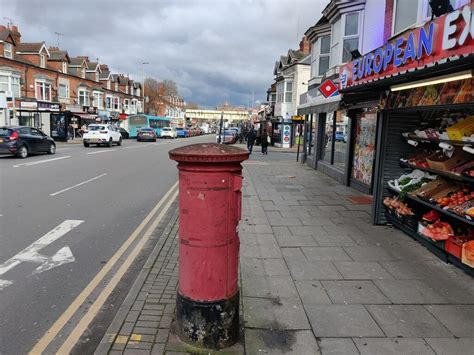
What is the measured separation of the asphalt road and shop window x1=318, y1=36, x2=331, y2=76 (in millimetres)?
10749

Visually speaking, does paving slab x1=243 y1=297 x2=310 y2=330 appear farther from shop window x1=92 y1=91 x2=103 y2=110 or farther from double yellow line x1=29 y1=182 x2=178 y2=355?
shop window x1=92 y1=91 x2=103 y2=110

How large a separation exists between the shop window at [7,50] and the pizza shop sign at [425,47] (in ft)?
121

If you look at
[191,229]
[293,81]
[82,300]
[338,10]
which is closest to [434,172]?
[191,229]

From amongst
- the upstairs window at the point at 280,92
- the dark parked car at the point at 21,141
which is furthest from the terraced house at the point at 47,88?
the upstairs window at the point at 280,92

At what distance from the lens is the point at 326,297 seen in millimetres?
4219

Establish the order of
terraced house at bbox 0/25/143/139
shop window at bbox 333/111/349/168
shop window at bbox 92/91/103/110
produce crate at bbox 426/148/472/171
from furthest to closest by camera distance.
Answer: shop window at bbox 92/91/103/110
terraced house at bbox 0/25/143/139
shop window at bbox 333/111/349/168
produce crate at bbox 426/148/472/171

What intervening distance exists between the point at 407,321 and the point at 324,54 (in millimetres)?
18459

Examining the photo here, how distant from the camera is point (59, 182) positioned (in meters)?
11.6

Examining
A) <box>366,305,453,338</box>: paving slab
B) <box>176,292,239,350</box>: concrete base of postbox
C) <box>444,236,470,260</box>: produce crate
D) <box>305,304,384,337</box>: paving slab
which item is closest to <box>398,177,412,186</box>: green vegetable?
<box>444,236,470,260</box>: produce crate

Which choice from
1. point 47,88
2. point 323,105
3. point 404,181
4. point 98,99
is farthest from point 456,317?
point 98,99

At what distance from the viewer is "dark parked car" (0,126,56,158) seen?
17438 mm

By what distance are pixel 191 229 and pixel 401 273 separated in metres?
3.09

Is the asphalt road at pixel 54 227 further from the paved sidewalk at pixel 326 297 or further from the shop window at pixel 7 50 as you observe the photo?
the shop window at pixel 7 50

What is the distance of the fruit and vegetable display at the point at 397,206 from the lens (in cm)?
640
